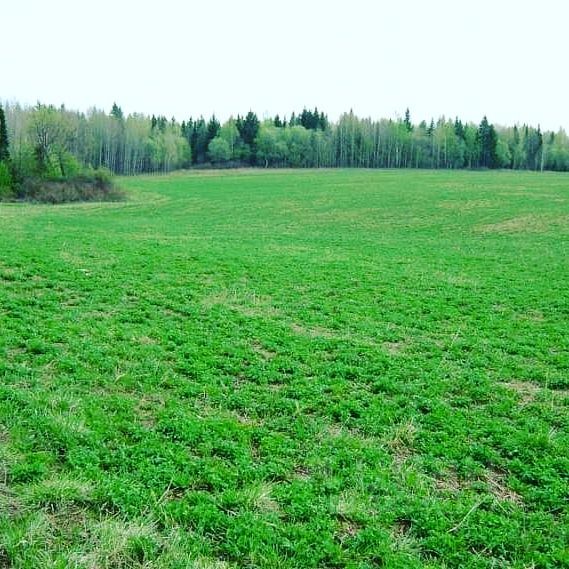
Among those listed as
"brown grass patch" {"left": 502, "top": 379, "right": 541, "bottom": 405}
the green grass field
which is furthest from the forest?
"brown grass patch" {"left": 502, "top": 379, "right": 541, "bottom": 405}

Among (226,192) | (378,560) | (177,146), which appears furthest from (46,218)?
(177,146)

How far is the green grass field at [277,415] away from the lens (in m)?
4.89

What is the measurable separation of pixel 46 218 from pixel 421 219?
86.7ft

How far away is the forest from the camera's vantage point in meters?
108

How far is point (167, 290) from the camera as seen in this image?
563 inches

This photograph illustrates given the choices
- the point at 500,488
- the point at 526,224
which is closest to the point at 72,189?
the point at 526,224

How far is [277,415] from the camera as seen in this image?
24.7 feet

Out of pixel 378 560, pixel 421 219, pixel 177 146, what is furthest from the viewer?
pixel 177 146

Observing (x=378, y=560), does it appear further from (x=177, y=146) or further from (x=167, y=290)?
(x=177, y=146)

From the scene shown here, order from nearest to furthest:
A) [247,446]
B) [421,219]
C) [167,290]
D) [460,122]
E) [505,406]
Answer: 1. [247,446]
2. [505,406]
3. [167,290]
4. [421,219]
5. [460,122]

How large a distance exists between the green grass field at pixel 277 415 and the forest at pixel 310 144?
92.8 m

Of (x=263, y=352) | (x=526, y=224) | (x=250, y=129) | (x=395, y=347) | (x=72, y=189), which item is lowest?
(x=395, y=347)

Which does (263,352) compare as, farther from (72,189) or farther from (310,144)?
(310,144)

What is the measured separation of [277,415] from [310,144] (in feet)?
369
